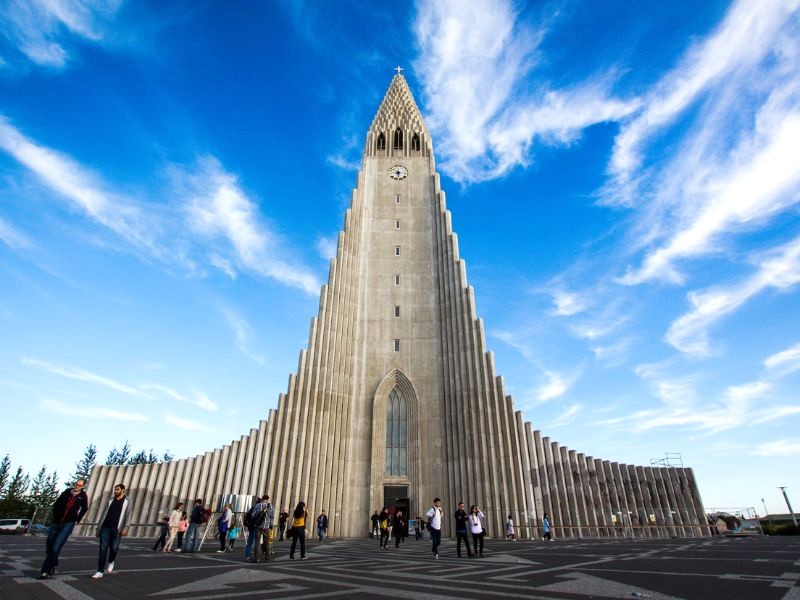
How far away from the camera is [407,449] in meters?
28.0

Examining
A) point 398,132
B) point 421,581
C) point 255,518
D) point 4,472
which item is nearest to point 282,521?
point 255,518

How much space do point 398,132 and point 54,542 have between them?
131ft

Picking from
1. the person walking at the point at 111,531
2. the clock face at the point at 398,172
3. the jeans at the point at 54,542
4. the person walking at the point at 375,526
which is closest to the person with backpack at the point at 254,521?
the person walking at the point at 111,531

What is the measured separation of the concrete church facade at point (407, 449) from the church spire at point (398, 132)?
12292 mm

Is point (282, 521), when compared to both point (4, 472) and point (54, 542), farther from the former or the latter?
point (4, 472)

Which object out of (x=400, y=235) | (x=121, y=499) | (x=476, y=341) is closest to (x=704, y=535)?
(x=476, y=341)

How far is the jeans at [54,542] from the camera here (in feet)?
23.0

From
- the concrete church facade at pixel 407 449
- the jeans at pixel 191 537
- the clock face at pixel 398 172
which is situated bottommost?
the jeans at pixel 191 537

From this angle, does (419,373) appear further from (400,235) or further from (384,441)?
(400,235)

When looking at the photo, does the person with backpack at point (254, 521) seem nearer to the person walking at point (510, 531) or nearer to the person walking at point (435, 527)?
the person walking at point (435, 527)

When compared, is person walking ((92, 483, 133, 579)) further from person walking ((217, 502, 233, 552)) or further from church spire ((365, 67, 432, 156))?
church spire ((365, 67, 432, 156))

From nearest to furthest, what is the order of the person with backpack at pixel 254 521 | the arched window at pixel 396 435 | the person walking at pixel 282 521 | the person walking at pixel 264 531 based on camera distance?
the person walking at pixel 264 531 → the person with backpack at pixel 254 521 → the person walking at pixel 282 521 → the arched window at pixel 396 435

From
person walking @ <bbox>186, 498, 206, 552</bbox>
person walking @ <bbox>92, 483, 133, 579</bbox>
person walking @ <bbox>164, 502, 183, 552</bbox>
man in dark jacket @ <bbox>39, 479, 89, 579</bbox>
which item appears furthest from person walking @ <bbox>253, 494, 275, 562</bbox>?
person walking @ <bbox>164, 502, 183, 552</bbox>

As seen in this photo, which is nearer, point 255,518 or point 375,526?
point 255,518
